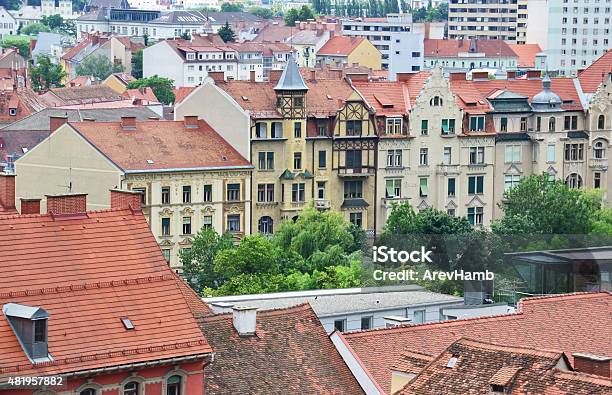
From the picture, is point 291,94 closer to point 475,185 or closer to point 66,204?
point 475,185

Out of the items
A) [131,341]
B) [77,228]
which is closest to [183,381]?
[131,341]

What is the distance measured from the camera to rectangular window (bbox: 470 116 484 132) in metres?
109

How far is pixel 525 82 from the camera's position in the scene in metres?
114

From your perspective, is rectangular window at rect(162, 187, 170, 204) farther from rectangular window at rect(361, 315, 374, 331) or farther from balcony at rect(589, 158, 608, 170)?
rectangular window at rect(361, 315, 374, 331)

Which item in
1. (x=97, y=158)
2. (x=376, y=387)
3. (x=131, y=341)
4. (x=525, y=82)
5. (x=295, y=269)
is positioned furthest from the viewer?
(x=525, y=82)

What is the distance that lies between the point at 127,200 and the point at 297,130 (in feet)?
180

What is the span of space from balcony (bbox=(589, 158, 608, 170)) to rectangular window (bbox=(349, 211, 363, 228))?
15990mm

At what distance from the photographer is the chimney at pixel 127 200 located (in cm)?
4798

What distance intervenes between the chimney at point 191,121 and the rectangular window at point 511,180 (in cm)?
1905

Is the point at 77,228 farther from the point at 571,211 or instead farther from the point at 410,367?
the point at 571,211

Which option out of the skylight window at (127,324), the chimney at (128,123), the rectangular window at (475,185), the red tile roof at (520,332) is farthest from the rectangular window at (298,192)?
the skylight window at (127,324)

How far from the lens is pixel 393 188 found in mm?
107750

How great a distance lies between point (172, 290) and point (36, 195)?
5336 centimetres

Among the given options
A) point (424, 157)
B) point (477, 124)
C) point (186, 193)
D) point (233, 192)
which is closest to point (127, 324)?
point (186, 193)
